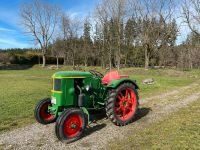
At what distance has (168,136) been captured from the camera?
464 cm

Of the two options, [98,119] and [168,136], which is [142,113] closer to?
[98,119]

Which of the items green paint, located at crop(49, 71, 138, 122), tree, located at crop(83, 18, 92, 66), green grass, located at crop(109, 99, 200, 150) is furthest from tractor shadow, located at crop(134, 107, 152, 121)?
tree, located at crop(83, 18, 92, 66)

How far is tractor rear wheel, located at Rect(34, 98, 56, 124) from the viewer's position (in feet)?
17.8

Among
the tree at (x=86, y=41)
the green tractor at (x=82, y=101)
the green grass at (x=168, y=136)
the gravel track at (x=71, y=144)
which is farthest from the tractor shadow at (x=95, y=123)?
the tree at (x=86, y=41)

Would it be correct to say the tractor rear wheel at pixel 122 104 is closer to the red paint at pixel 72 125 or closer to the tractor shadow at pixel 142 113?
the tractor shadow at pixel 142 113

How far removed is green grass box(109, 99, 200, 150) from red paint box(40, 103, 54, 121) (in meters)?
2.07

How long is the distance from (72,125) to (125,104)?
1.84 m

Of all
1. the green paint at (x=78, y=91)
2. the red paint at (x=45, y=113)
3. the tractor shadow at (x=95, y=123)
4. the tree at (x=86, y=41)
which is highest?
the tree at (x=86, y=41)

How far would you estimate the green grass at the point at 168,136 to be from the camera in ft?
13.7

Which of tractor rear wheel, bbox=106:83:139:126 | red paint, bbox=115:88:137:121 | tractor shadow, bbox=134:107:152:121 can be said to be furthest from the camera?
tractor shadow, bbox=134:107:152:121

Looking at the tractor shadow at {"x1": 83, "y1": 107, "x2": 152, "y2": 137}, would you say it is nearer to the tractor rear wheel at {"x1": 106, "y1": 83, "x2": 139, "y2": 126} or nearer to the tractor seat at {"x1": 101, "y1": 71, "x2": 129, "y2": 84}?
the tractor rear wheel at {"x1": 106, "y1": 83, "x2": 139, "y2": 126}

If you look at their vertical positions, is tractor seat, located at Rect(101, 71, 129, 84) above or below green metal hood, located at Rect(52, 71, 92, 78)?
below

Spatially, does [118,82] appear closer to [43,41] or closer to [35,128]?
[35,128]

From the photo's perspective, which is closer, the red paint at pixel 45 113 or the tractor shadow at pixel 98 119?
the tractor shadow at pixel 98 119
